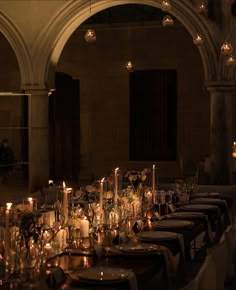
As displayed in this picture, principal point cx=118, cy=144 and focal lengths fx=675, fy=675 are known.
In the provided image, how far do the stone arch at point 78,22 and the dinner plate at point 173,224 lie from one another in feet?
17.6

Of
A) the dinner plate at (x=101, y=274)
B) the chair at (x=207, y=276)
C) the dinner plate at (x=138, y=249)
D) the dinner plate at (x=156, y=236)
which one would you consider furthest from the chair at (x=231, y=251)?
the dinner plate at (x=101, y=274)

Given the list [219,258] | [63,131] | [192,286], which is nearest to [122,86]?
[63,131]

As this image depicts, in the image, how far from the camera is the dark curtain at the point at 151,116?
16453 mm

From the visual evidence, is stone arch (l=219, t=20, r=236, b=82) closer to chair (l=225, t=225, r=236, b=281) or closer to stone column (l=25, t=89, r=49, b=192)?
stone column (l=25, t=89, r=49, b=192)

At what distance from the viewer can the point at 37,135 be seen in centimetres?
1177

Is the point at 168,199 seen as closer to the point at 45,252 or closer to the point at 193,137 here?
the point at 45,252

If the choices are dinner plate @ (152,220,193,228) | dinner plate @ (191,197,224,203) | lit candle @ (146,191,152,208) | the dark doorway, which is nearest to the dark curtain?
the dark doorway

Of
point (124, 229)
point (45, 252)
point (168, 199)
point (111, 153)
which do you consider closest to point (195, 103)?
point (111, 153)

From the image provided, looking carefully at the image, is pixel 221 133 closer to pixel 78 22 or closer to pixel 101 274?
pixel 78 22

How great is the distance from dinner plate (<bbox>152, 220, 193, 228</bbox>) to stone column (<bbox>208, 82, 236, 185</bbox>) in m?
5.17

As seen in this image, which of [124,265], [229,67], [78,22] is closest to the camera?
[124,265]

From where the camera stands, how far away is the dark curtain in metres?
16.5

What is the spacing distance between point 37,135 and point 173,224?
600 centimetres

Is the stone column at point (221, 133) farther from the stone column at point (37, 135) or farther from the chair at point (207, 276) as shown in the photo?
the chair at point (207, 276)
